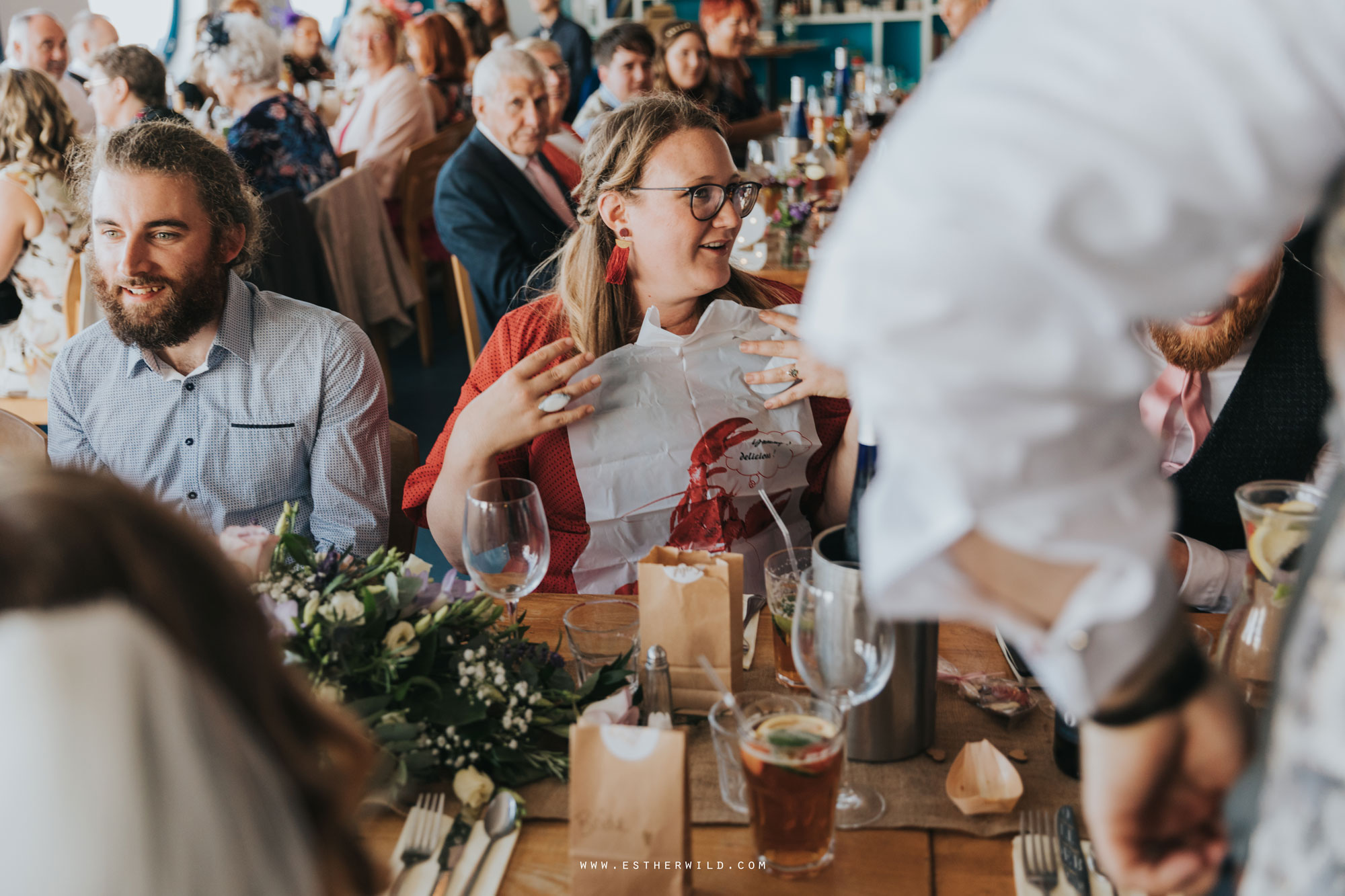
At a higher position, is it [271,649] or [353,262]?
[271,649]

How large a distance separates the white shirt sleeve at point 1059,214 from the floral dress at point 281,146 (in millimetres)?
3590

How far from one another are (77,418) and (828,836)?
5.22 feet

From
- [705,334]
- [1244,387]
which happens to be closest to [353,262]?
[705,334]

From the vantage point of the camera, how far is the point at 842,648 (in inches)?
38.4

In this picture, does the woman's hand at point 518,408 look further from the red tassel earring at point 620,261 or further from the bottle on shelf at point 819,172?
the bottle on shelf at point 819,172

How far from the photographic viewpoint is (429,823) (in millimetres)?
971

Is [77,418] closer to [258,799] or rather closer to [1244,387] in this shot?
[258,799]

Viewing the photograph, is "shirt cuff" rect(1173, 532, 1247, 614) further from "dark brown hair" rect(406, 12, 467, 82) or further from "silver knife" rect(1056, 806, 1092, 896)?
"dark brown hair" rect(406, 12, 467, 82)

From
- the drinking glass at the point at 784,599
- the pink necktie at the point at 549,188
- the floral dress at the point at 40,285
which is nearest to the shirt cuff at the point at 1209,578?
the drinking glass at the point at 784,599

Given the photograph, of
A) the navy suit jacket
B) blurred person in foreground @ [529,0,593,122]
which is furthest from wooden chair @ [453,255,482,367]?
blurred person in foreground @ [529,0,593,122]

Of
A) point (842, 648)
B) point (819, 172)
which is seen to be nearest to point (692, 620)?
point (842, 648)

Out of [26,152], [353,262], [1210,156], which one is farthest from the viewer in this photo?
[353,262]

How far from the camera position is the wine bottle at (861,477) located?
105 centimetres

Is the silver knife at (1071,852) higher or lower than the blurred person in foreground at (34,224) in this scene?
lower
